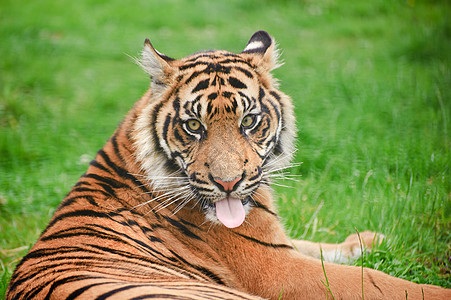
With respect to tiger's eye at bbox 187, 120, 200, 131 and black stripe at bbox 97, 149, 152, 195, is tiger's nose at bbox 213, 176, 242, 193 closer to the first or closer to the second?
tiger's eye at bbox 187, 120, 200, 131

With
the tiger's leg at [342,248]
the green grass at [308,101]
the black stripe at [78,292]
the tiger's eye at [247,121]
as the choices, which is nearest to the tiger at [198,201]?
the tiger's eye at [247,121]

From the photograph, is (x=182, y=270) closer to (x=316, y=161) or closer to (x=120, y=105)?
(x=316, y=161)

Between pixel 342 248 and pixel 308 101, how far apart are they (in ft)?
9.63

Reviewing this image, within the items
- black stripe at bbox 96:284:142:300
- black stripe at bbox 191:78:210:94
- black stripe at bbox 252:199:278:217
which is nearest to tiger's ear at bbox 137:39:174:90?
black stripe at bbox 191:78:210:94

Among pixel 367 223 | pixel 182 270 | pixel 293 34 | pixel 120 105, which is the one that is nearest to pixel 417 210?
pixel 367 223

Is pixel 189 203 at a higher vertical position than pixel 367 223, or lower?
higher

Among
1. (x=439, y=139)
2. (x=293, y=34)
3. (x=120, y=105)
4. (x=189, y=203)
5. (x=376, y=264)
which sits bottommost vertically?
(x=376, y=264)

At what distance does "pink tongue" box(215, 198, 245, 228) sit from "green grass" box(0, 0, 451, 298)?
41.6 inches

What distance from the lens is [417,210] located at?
3.65m

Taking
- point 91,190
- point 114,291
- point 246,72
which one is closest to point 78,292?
point 114,291

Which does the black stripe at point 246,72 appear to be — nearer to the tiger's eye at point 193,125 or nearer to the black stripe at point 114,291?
the tiger's eye at point 193,125

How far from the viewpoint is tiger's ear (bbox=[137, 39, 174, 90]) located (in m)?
2.90

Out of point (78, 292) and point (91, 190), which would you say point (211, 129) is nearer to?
point (91, 190)

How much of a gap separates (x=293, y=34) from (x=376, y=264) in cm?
606
